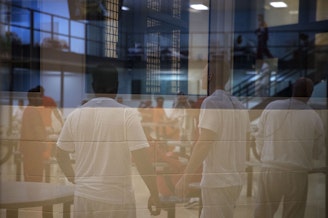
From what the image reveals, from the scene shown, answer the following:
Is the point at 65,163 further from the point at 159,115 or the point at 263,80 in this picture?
the point at 263,80

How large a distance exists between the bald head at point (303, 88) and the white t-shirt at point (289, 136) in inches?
1.6

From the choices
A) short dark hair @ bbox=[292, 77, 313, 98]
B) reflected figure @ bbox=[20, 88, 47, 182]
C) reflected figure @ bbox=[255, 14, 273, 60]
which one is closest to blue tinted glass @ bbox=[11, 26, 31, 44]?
reflected figure @ bbox=[20, 88, 47, 182]

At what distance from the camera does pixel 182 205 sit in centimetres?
296

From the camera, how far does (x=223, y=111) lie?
116 inches

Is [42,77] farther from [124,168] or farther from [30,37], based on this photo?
[124,168]

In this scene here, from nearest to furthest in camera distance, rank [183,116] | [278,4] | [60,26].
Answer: [60,26], [183,116], [278,4]

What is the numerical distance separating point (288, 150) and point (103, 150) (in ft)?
3.67

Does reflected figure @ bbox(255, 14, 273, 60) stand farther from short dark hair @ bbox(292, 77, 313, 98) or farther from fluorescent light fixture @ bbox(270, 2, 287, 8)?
short dark hair @ bbox(292, 77, 313, 98)

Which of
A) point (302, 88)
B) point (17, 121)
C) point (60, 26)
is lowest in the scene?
point (17, 121)

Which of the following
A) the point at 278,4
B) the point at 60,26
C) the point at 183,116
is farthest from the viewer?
the point at 278,4

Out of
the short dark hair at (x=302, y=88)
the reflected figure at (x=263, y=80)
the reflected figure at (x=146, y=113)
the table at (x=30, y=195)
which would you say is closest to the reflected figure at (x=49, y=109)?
the table at (x=30, y=195)

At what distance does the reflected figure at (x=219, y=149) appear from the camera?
2.93m

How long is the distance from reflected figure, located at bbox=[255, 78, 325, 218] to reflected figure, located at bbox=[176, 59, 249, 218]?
14 centimetres

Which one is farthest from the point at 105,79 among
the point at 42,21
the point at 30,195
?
the point at 30,195
